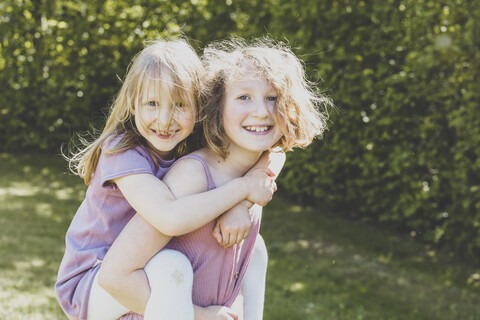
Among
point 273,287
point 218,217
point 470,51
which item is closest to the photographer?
point 218,217

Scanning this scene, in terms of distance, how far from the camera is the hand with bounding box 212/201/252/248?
7.55 feet

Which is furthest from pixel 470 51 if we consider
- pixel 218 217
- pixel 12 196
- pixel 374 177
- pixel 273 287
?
pixel 12 196

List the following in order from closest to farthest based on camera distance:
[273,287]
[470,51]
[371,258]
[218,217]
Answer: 1. [218,217]
2. [273,287]
3. [470,51]
4. [371,258]

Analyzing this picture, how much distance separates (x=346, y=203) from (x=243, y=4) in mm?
2696

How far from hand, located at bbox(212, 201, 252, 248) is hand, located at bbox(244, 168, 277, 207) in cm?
6

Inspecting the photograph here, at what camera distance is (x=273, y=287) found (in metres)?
4.77

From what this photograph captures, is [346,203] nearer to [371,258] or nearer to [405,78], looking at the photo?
[371,258]

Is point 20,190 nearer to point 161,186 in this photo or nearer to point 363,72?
point 363,72

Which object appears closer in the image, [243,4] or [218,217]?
[218,217]

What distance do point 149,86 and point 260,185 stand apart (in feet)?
1.93

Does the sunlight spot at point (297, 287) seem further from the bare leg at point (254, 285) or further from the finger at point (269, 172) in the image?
the finger at point (269, 172)

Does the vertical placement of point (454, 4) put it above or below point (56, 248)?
above

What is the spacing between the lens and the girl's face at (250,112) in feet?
7.78

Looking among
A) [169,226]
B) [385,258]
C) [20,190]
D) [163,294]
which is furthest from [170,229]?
[20,190]
